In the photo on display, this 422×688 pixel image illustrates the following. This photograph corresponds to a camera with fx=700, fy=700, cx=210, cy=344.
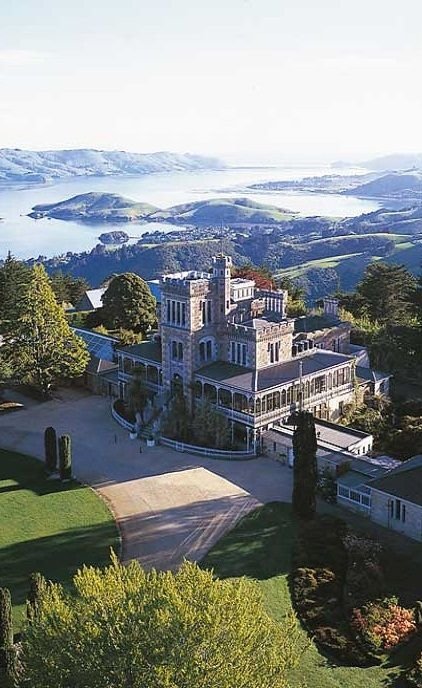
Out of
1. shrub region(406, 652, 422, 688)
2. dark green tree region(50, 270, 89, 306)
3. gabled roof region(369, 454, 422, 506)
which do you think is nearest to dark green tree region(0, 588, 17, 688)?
shrub region(406, 652, 422, 688)

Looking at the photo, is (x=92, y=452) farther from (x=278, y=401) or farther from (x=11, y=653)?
(x=11, y=653)

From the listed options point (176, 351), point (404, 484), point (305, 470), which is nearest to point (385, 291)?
point (176, 351)

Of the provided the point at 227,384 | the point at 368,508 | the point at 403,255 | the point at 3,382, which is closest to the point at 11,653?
the point at 368,508

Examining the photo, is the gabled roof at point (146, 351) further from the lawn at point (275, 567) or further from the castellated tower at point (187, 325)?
the lawn at point (275, 567)

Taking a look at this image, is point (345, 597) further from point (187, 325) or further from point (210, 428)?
point (187, 325)

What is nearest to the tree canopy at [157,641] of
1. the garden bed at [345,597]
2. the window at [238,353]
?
the garden bed at [345,597]

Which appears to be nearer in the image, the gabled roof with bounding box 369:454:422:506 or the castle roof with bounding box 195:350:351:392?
the gabled roof with bounding box 369:454:422:506

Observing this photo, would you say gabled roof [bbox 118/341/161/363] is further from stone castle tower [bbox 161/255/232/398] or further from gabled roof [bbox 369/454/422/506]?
gabled roof [bbox 369/454/422/506]
